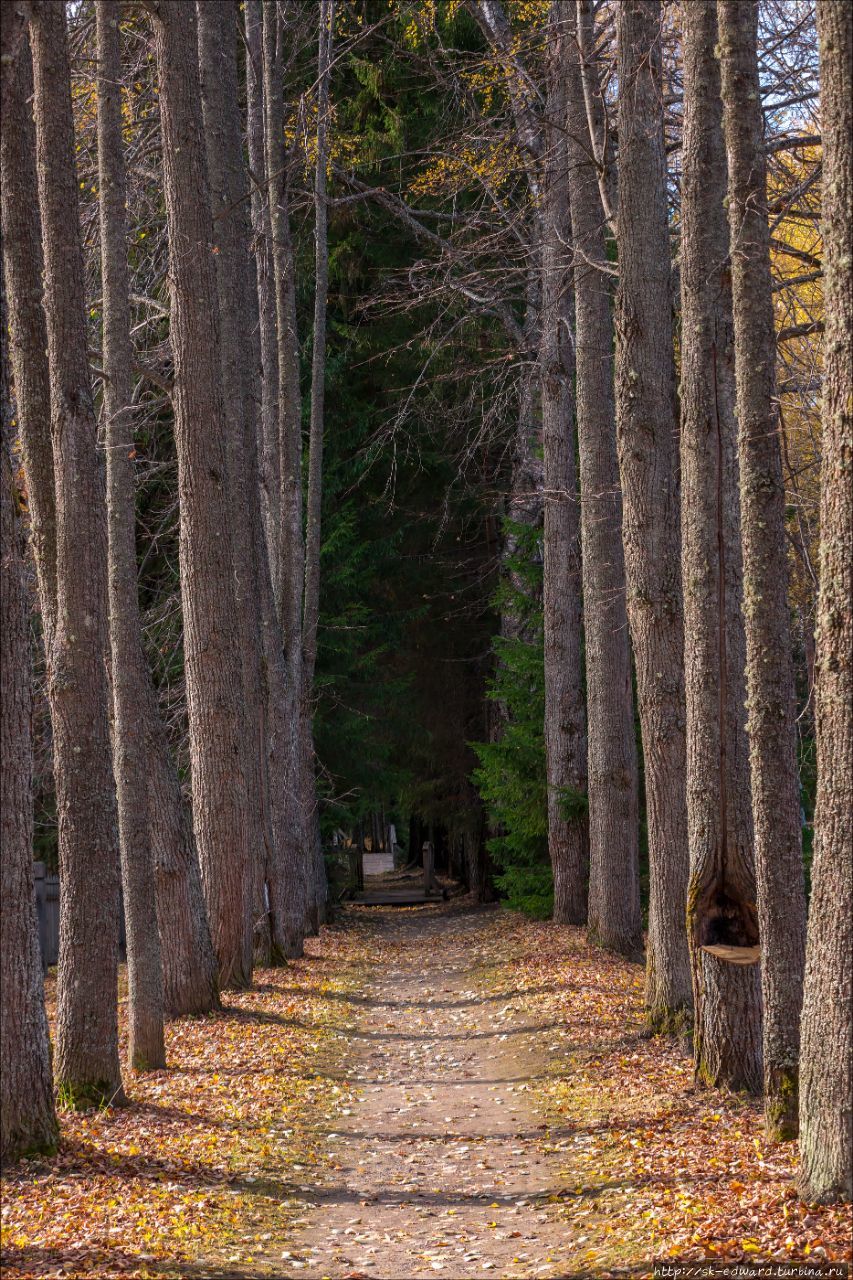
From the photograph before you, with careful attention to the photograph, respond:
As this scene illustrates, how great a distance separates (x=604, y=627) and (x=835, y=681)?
30.7 feet

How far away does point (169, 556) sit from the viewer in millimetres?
19266

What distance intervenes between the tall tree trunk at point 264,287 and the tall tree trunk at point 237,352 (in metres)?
2.19

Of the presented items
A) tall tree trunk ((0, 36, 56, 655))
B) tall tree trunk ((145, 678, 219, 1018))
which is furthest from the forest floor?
tall tree trunk ((0, 36, 56, 655))

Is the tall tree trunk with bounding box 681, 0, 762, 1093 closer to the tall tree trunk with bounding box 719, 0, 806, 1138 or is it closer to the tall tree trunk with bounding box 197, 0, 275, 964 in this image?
the tall tree trunk with bounding box 719, 0, 806, 1138

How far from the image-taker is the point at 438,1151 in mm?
8102

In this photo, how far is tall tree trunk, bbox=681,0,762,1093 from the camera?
25.8 feet


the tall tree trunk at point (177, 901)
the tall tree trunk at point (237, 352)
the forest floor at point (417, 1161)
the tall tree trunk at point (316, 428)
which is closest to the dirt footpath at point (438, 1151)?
the forest floor at point (417, 1161)

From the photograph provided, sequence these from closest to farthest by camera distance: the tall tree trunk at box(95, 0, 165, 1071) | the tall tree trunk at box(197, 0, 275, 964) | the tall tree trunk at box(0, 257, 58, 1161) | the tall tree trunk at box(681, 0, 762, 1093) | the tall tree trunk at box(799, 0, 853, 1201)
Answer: the tall tree trunk at box(799, 0, 853, 1201), the tall tree trunk at box(0, 257, 58, 1161), the tall tree trunk at box(681, 0, 762, 1093), the tall tree trunk at box(95, 0, 165, 1071), the tall tree trunk at box(197, 0, 275, 964)

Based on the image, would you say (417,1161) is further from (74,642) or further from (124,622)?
(124,622)

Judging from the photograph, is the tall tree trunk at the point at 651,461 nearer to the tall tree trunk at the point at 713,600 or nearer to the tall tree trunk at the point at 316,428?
the tall tree trunk at the point at 713,600

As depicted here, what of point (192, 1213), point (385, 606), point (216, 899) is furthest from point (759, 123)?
point (385, 606)

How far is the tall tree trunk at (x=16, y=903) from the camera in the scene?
22.1ft

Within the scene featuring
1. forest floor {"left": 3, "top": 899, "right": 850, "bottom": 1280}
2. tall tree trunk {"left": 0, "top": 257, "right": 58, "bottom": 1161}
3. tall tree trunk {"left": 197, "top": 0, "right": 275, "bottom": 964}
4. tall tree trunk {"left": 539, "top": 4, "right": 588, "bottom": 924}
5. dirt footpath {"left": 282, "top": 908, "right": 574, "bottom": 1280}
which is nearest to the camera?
forest floor {"left": 3, "top": 899, "right": 850, "bottom": 1280}

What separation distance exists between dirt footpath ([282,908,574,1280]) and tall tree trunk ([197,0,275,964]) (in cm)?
307
